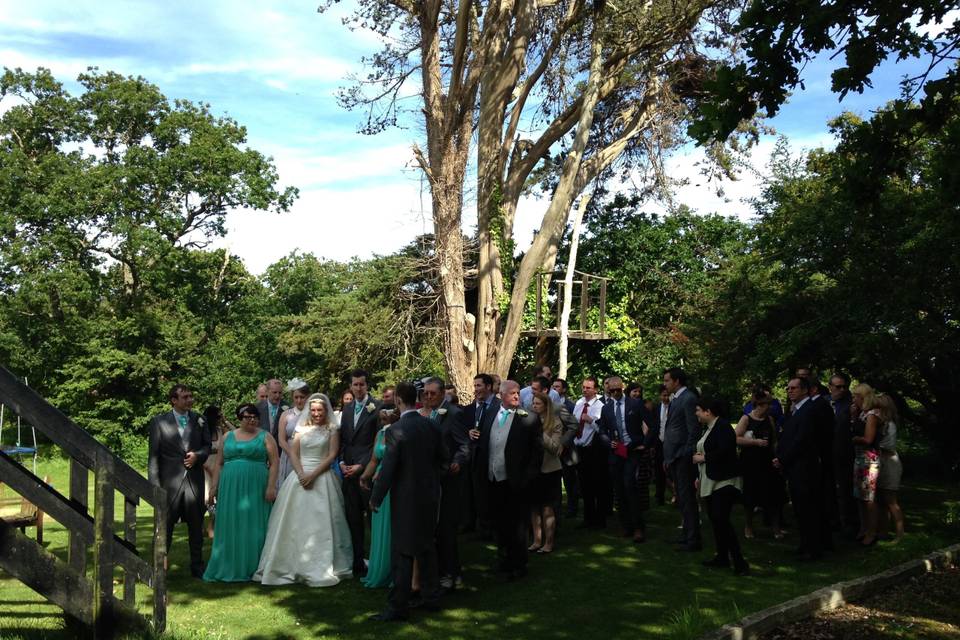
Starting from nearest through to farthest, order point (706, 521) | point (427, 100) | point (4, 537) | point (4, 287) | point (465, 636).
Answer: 1. point (4, 537)
2. point (465, 636)
3. point (706, 521)
4. point (427, 100)
5. point (4, 287)

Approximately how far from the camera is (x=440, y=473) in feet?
25.9

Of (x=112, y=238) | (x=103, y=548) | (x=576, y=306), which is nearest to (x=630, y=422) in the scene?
(x=103, y=548)

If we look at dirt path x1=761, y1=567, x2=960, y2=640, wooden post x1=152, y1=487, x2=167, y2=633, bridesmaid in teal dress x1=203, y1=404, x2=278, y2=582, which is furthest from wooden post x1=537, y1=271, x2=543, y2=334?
wooden post x1=152, y1=487, x2=167, y2=633

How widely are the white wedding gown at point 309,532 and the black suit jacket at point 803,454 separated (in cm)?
462

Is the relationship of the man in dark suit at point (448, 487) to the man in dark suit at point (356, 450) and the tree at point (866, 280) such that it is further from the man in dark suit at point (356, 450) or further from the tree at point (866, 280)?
the tree at point (866, 280)

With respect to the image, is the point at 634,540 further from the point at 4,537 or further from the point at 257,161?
the point at 257,161

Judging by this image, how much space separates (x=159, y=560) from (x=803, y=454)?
6286 mm

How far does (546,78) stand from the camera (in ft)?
81.6

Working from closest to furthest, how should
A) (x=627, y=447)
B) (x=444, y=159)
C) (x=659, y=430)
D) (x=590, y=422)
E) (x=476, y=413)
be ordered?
(x=627, y=447) → (x=476, y=413) → (x=590, y=422) → (x=659, y=430) → (x=444, y=159)

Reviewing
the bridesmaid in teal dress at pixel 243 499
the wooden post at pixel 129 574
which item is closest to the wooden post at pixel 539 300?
the bridesmaid in teal dress at pixel 243 499

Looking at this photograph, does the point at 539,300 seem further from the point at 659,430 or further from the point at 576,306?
the point at 659,430

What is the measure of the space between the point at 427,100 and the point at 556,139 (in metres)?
5.46

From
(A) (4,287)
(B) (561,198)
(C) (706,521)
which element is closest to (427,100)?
(B) (561,198)

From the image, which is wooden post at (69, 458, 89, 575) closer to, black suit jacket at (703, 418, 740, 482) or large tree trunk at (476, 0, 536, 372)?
black suit jacket at (703, 418, 740, 482)
